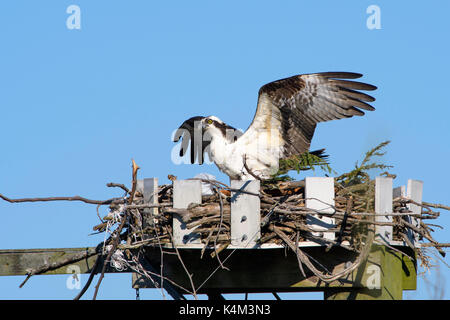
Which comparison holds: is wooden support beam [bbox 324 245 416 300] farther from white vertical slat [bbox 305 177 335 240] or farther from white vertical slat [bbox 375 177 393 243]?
white vertical slat [bbox 305 177 335 240]

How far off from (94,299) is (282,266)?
1.55 meters

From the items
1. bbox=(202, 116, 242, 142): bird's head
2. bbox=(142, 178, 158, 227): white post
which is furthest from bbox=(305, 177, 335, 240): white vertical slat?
bbox=(202, 116, 242, 142): bird's head

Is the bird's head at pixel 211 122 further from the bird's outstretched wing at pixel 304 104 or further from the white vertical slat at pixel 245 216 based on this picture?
the white vertical slat at pixel 245 216

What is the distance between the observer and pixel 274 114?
7.21 metres

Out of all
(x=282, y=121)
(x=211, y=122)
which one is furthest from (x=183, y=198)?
(x=282, y=121)

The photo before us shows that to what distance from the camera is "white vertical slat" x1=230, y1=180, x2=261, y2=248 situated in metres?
5.22

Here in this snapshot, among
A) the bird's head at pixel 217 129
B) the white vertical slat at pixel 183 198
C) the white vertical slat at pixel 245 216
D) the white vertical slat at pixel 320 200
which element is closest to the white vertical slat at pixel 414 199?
the white vertical slat at pixel 320 200

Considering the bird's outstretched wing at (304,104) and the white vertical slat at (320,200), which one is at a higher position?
the bird's outstretched wing at (304,104)

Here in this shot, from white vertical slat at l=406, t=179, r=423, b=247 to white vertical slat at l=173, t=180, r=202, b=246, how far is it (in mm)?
1737

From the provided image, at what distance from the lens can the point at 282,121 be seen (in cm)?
727

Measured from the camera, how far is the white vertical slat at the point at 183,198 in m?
5.34

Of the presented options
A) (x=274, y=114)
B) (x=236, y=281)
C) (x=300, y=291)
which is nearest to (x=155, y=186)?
(x=236, y=281)

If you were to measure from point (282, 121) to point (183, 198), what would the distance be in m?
2.21

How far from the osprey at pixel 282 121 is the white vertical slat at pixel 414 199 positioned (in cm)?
144
